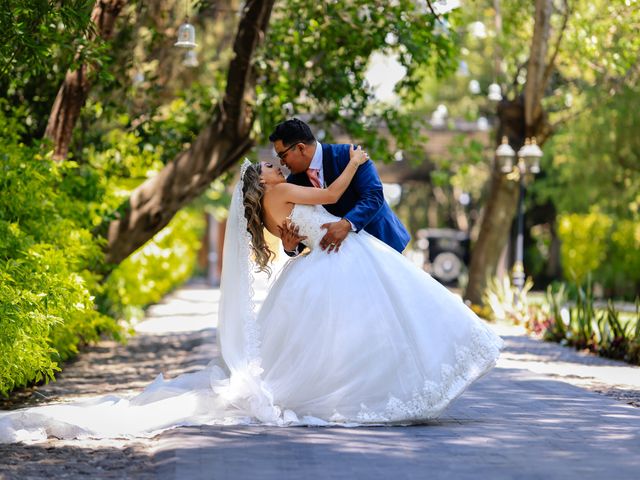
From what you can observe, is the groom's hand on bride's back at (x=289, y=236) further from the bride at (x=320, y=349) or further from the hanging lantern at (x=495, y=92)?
the hanging lantern at (x=495, y=92)

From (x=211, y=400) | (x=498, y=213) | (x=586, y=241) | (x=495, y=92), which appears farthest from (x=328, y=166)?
(x=586, y=241)

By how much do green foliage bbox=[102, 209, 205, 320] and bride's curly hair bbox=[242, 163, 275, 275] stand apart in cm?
947

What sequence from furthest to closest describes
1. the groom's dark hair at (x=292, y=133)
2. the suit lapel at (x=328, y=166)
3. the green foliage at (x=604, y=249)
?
the green foliage at (x=604, y=249) < the suit lapel at (x=328, y=166) < the groom's dark hair at (x=292, y=133)

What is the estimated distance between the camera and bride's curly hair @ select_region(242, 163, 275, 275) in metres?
9.66

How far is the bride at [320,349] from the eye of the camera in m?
9.02

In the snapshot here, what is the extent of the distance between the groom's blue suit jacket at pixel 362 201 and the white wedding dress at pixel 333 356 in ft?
0.72

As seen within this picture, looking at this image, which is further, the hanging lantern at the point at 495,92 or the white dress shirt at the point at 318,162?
the hanging lantern at the point at 495,92

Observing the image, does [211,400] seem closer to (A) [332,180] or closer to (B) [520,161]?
(A) [332,180]

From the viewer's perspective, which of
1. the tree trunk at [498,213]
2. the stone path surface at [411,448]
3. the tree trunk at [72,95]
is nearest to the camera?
the stone path surface at [411,448]

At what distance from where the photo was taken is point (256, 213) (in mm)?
9766

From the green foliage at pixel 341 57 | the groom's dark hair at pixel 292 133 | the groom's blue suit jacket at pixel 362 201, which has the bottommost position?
the groom's blue suit jacket at pixel 362 201

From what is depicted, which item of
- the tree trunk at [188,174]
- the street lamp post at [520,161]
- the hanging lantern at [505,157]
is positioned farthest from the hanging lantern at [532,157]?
the tree trunk at [188,174]

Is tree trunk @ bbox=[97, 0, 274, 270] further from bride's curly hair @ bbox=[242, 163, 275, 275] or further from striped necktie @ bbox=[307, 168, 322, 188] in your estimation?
striped necktie @ bbox=[307, 168, 322, 188]

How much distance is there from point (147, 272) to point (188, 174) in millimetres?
9625
